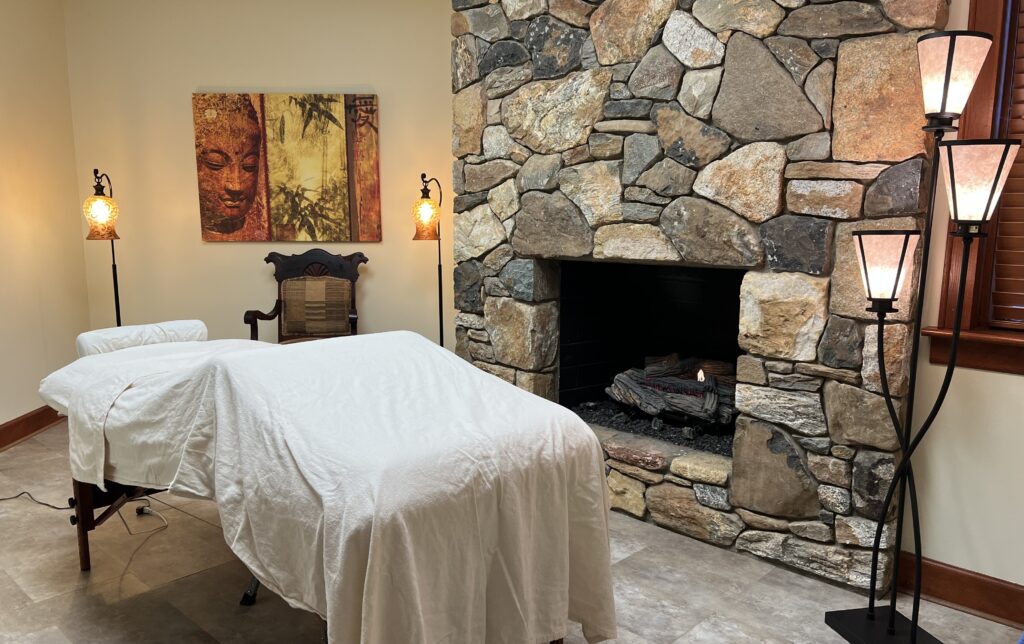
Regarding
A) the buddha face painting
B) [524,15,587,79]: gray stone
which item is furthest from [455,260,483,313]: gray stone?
the buddha face painting

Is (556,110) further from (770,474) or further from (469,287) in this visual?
(770,474)

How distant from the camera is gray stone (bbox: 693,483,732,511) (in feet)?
9.50

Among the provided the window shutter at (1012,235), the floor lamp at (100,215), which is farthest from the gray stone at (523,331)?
the floor lamp at (100,215)

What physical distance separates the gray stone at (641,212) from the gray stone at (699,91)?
1.30ft

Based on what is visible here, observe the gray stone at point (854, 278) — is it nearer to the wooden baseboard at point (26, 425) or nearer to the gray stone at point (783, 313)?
the gray stone at point (783, 313)

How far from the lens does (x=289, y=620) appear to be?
238cm

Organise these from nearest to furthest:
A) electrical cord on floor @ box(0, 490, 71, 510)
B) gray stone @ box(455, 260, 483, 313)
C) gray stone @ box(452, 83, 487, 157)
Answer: electrical cord on floor @ box(0, 490, 71, 510) → gray stone @ box(452, 83, 487, 157) → gray stone @ box(455, 260, 483, 313)

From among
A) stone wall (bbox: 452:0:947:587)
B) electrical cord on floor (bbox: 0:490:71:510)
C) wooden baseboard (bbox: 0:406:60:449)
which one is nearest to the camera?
stone wall (bbox: 452:0:947:587)

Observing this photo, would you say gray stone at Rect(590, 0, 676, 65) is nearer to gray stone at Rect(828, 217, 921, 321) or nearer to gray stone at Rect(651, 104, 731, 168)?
gray stone at Rect(651, 104, 731, 168)

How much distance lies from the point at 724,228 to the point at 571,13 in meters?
1.18

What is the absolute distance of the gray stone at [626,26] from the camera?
9.28 feet

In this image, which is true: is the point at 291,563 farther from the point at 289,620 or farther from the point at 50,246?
the point at 50,246

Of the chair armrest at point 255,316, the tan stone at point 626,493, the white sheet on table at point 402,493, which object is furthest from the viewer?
the chair armrest at point 255,316

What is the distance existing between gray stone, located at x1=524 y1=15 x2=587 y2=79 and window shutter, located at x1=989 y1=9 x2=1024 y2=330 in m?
1.58
